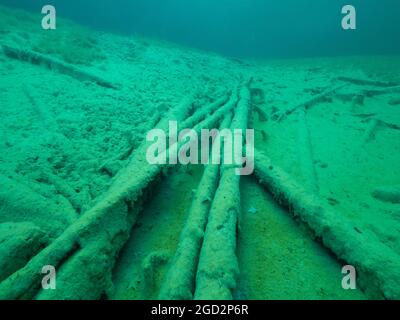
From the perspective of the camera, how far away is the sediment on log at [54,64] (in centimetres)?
543

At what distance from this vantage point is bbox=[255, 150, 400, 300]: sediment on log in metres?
1.59

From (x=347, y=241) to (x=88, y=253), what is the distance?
66.3 inches

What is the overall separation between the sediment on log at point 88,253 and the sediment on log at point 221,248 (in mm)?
603

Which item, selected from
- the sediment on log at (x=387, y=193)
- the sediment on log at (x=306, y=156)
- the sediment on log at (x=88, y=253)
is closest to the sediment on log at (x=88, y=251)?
the sediment on log at (x=88, y=253)

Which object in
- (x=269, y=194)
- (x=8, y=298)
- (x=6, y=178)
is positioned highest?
(x=6, y=178)

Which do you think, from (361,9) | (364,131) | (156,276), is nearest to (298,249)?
(156,276)

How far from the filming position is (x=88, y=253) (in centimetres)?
161

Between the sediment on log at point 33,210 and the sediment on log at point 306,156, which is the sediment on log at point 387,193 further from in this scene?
the sediment on log at point 33,210

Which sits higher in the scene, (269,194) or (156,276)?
(269,194)

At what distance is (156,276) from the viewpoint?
180 centimetres

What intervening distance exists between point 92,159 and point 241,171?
1.66 m

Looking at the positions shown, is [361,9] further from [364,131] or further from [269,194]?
[269,194]

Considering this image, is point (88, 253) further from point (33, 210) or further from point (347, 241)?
point (347, 241)

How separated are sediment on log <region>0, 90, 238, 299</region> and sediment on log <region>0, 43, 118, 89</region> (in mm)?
3861
